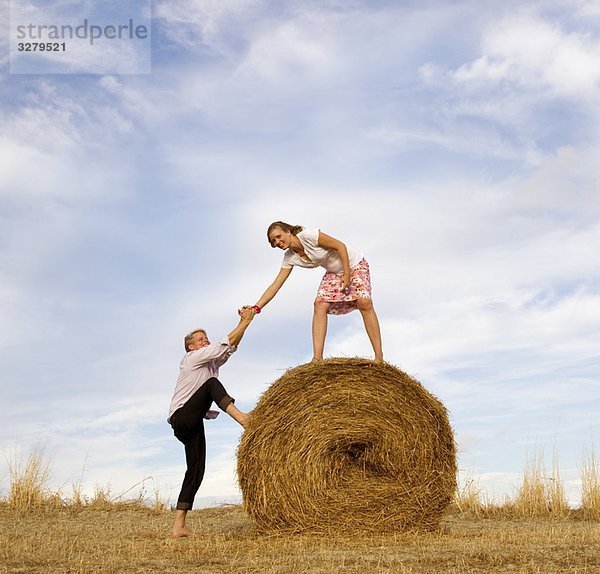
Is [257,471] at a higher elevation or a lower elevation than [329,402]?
lower

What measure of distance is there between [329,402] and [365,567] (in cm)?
206

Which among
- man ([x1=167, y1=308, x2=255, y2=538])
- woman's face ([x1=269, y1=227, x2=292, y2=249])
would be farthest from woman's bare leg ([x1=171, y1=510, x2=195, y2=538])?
woman's face ([x1=269, y1=227, x2=292, y2=249])

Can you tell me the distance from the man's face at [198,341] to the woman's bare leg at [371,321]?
1.58 meters

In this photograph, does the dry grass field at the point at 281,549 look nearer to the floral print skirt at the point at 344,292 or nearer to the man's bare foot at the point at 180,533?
the man's bare foot at the point at 180,533

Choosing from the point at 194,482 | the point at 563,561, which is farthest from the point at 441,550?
the point at 194,482

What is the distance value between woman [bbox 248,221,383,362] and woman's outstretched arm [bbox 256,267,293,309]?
10 millimetres

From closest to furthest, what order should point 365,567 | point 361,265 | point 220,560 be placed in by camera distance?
point 365,567, point 220,560, point 361,265

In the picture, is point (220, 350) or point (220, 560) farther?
point (220, 350)

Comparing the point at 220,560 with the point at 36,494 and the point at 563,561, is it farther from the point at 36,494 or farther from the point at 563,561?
the point at 36,494

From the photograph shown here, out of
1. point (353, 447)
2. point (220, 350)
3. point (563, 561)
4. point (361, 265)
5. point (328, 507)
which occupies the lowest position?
point (563, 561)

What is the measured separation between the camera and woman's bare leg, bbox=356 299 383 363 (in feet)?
26.5

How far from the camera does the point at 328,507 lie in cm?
749

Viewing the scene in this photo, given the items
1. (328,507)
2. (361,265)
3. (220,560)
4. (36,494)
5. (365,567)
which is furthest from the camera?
(36,494)

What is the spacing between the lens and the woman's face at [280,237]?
815cm
